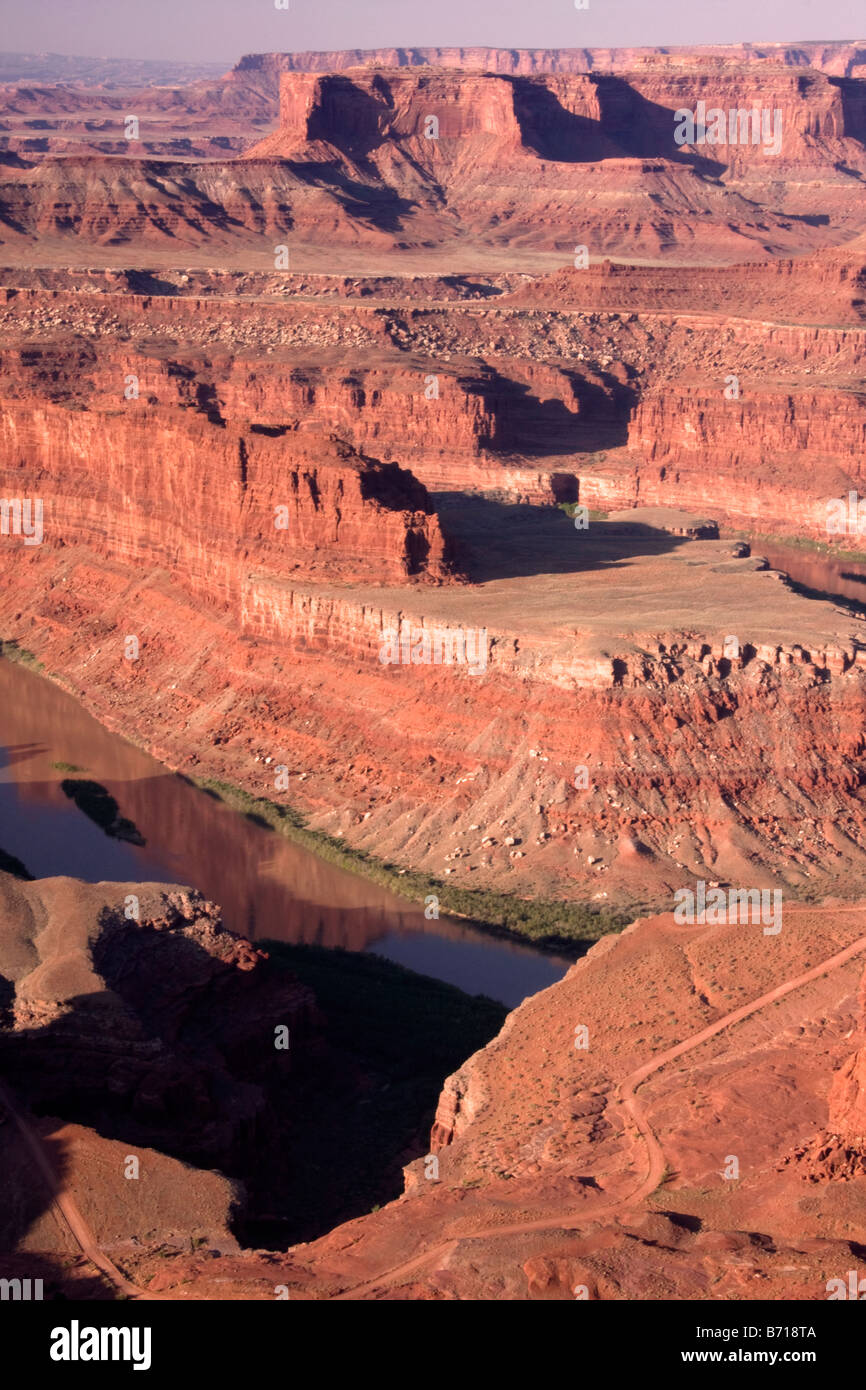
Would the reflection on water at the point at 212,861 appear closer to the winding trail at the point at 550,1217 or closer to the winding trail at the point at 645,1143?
the winding trail at the point at 645,1143

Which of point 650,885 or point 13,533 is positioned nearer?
point 650,885

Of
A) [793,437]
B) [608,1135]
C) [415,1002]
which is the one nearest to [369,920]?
Answer: [415,1002]

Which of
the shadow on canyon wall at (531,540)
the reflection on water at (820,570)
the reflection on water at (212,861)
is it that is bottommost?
the reflection on water at (212,861)

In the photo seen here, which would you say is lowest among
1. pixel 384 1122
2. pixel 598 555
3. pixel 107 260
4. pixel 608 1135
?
pixel 384 1122

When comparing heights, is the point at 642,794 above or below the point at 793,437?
below

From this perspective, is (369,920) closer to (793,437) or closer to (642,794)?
(642,794)

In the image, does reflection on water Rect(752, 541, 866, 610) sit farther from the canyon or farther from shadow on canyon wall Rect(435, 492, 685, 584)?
shadow on canyon wall Rect(435, 492, 685, 584)

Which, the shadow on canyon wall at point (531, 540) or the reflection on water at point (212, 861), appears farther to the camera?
the shadow on canyon wall at point (531, 540)

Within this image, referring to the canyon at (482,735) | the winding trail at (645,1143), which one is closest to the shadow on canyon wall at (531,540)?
the canyon at (482,735)
